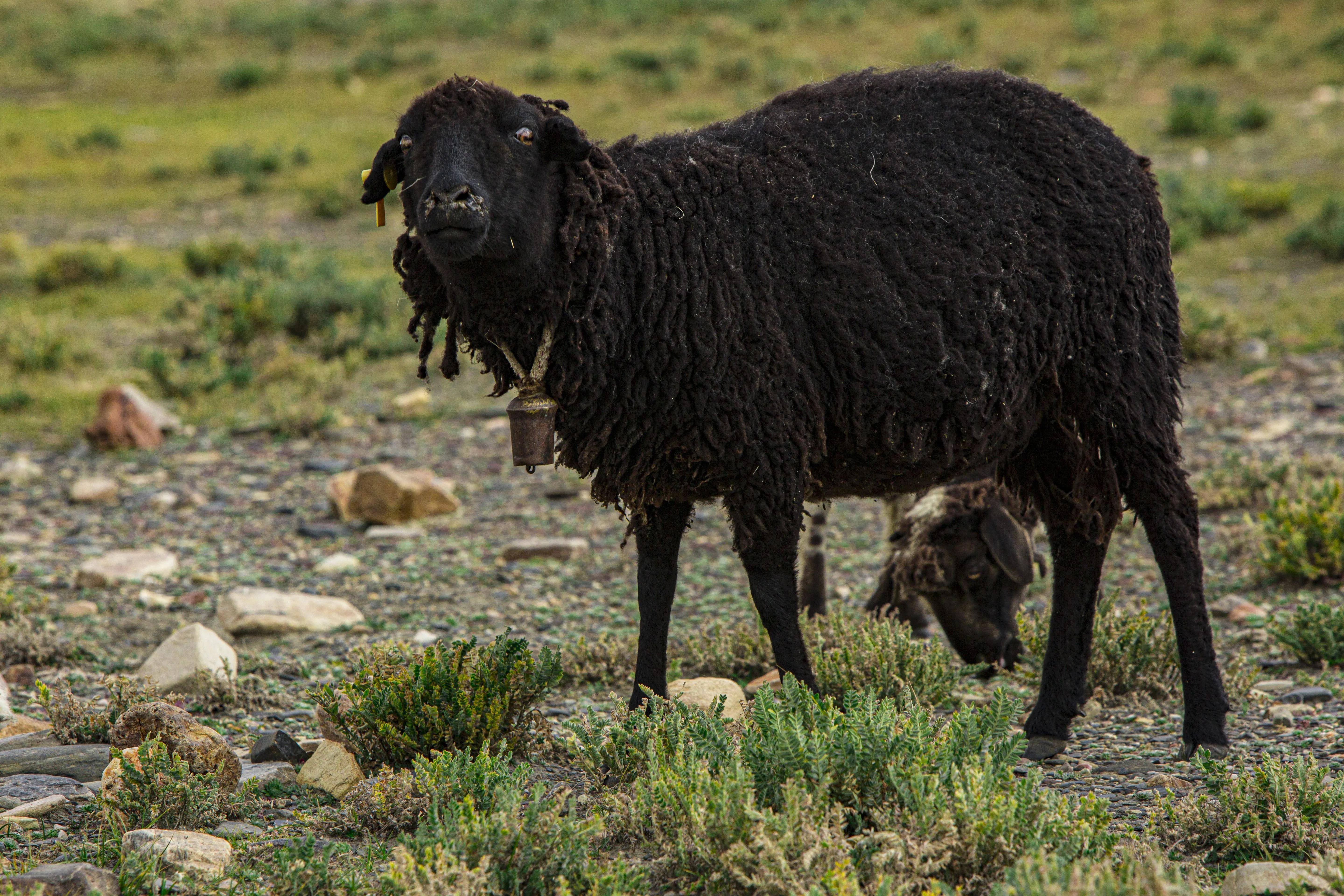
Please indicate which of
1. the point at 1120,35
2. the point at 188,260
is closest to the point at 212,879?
the point at 188,260

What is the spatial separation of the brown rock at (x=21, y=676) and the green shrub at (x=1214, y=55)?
2609cm

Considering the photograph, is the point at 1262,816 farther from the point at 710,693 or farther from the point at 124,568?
the point at 124,568

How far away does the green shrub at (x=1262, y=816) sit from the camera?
4004 mm

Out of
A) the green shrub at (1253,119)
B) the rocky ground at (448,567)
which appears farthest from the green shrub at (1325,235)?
the green shrub at (1253,119)

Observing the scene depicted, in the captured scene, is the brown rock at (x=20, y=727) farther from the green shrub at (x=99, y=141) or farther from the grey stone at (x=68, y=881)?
the green shrub at (x=99, y=141)

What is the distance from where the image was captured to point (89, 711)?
5.26 metres

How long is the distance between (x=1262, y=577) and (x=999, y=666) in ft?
6.25

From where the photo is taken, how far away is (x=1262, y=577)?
7.46m

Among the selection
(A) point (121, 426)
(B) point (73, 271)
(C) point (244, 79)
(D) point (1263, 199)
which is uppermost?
(C) point (244, 79)

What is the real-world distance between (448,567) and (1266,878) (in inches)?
216

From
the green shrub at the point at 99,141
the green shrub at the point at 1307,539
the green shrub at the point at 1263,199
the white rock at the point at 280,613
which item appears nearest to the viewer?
the white rock at the point at 280,613

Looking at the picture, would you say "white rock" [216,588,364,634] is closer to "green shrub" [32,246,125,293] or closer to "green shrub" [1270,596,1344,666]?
"green shrub" [1270,596,1344,666]

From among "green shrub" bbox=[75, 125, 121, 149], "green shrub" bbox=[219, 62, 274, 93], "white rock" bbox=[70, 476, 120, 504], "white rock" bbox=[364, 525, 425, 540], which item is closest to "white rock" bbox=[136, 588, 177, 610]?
"white rock" bbox=[364, 525, 425, 540]

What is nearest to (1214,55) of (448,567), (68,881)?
(448,567)
